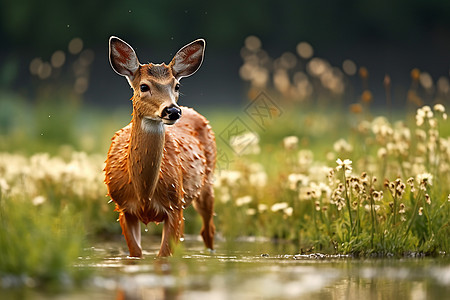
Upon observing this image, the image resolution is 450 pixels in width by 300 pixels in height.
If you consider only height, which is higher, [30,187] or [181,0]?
[181,0]

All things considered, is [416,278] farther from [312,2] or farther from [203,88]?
[312,2]

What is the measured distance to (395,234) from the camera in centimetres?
917

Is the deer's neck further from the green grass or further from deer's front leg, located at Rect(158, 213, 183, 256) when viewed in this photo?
the green grass

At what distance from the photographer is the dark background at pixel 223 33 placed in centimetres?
2836

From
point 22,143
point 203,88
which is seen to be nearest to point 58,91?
point 22,143

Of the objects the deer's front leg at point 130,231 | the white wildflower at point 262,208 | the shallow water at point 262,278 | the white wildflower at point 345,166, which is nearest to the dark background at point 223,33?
the white wildflower at point 262,208

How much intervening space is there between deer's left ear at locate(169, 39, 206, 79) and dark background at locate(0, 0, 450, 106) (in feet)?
58.3

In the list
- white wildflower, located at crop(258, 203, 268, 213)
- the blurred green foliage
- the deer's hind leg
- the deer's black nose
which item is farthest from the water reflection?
the blurred green foliage

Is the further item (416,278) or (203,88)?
(203,88)

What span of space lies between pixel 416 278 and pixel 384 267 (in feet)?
2.38

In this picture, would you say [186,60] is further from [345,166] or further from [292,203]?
[292,203]

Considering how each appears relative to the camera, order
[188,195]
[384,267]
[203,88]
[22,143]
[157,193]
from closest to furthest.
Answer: [384,267]
[157,193]
[188,195]
[22,143]
[203,88]

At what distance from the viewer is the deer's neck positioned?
870 centimetres

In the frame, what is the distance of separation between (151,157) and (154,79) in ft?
2.36
